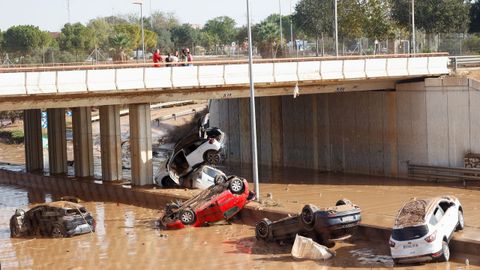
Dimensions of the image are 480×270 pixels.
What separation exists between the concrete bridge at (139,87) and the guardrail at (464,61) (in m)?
2.15

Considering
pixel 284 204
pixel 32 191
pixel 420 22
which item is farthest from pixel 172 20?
pixel 284 204

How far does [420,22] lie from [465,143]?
2886cm

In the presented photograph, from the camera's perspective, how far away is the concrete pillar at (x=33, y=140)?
4316cm

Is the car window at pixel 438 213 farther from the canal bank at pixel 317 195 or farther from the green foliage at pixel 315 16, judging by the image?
the green foliage at pixel 315 16

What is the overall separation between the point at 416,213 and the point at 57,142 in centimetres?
2464

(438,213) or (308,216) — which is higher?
(438,213)

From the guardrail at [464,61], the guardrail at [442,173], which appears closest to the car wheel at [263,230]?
the guardrail at [442,173]

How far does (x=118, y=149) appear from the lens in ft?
117

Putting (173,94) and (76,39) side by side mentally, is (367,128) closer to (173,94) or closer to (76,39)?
(173,94)

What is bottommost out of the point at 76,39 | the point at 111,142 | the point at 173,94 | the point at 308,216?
the point at 308,216

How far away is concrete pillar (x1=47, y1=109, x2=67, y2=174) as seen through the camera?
41.0m

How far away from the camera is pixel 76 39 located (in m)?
87.1

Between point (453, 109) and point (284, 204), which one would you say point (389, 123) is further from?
point (284, 204)

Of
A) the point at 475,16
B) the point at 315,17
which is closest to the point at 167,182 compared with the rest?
the point at 475,16
